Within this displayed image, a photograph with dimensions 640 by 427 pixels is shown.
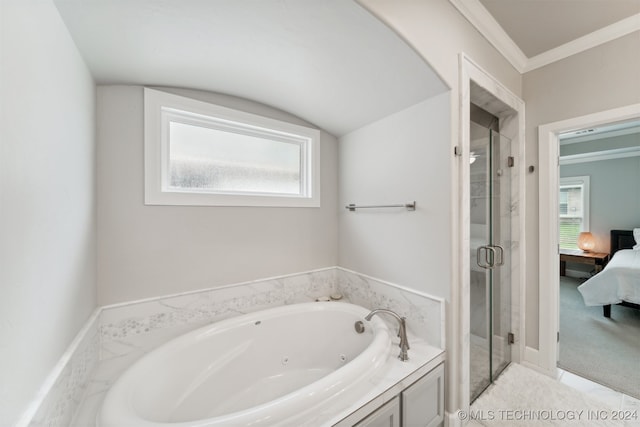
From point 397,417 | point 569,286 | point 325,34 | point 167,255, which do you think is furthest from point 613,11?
point 569,286

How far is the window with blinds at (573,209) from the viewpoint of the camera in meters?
4.35

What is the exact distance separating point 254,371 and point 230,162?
1526mm

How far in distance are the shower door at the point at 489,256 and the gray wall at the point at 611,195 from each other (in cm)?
400

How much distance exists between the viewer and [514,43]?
1.80 m

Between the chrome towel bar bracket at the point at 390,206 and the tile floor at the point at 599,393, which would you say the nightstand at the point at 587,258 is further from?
the chrome towel bar bracket at the point at 390,206

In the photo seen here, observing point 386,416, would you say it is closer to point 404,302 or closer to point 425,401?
point 425,401

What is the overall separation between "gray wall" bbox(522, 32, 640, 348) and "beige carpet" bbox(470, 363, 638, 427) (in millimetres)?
350

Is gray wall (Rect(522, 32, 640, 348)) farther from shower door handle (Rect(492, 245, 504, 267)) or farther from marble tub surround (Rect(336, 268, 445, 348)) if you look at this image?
marble tub surround (Rect(336, 268, 445, 348))

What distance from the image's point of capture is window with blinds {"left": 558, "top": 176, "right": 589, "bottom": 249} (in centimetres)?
435

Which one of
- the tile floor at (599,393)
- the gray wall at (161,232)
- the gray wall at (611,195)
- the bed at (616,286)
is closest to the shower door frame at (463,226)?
the tile floor at (599,393)

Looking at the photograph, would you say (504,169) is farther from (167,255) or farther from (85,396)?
(85,396)

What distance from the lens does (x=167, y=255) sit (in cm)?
152

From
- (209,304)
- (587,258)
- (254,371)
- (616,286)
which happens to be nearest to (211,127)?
(209,304)

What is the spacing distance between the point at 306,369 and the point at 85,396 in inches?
48.2
